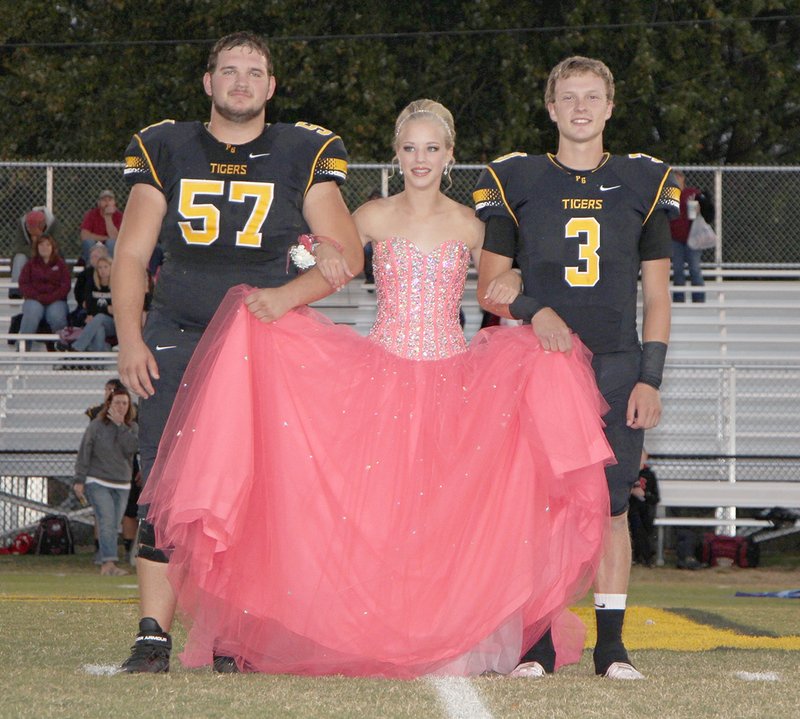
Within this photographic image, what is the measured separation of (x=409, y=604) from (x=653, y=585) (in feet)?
22.5

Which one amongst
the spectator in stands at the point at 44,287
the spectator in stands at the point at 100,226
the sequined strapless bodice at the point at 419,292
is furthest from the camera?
the spectator in stands at the point at 100,226

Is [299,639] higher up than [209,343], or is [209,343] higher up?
[209,343]

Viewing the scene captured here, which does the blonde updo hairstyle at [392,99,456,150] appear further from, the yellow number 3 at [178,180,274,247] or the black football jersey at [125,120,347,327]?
the yellow number 3 at [178,180,274,247]

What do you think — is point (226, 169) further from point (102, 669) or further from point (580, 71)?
point (102, 669)

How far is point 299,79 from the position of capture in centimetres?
2242

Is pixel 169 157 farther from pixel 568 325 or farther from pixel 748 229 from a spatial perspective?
pixel 748 229

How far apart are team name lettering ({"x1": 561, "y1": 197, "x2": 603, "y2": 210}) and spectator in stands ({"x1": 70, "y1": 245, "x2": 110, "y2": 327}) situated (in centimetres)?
1035

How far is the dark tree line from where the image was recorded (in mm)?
22766

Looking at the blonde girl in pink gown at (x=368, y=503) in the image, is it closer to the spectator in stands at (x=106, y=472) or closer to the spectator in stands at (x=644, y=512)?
the spectator in stands at (x=644, y=512)

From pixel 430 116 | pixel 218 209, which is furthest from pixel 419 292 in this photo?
pixel 218 209

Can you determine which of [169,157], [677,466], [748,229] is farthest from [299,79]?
[169,157]

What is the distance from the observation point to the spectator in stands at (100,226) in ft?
51.8

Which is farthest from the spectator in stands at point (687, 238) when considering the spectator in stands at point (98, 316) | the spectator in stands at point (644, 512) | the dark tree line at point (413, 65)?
the dark tree line at point (413, 65)

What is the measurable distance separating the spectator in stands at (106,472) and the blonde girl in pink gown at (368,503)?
7.40 meters
